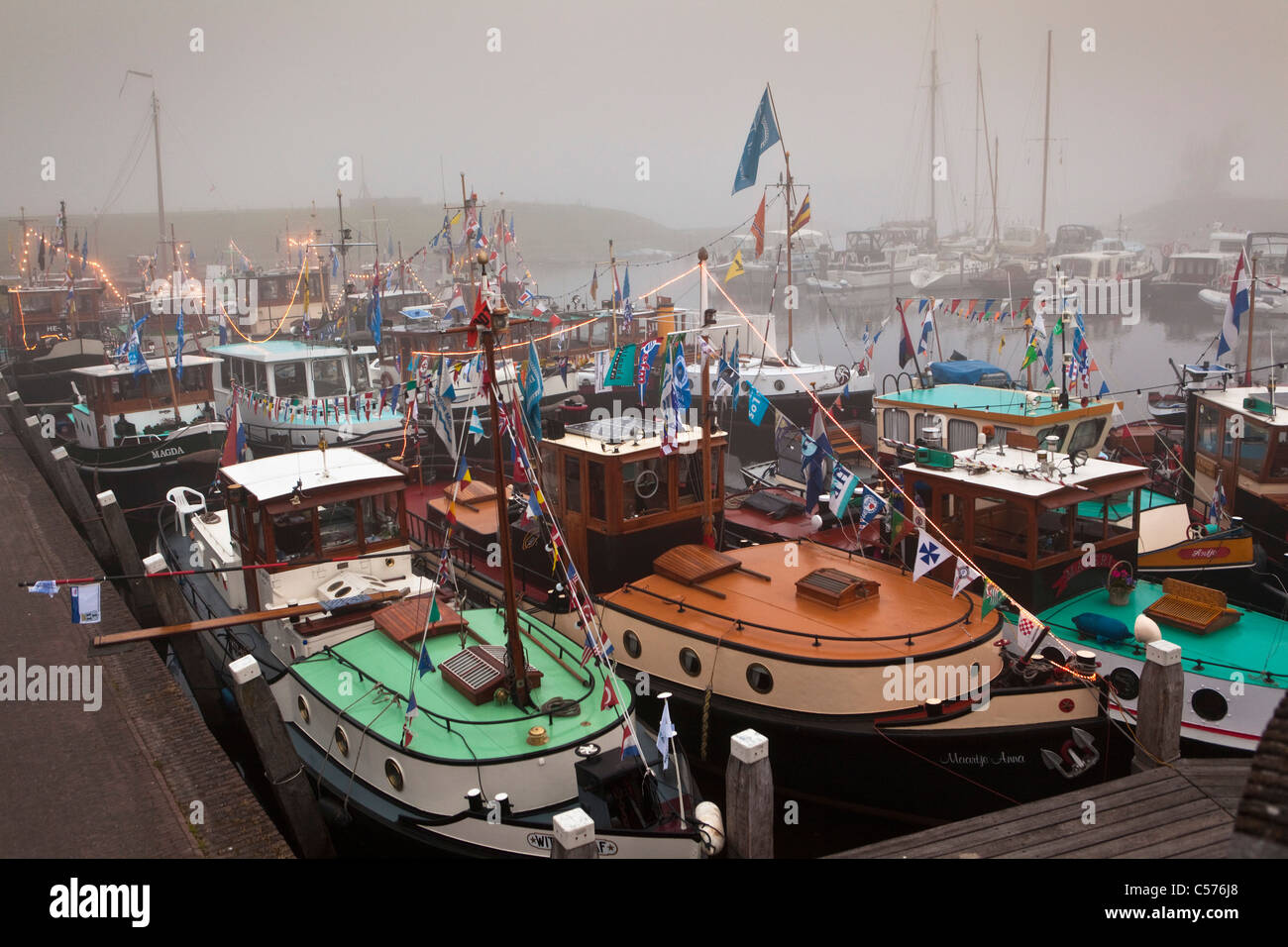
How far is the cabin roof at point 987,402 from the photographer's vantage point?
16797 millimetres

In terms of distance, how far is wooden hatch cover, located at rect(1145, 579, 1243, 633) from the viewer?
11.0 m

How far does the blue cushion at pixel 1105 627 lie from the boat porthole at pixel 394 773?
739 cm

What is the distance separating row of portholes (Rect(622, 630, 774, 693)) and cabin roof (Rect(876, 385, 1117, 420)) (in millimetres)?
8140

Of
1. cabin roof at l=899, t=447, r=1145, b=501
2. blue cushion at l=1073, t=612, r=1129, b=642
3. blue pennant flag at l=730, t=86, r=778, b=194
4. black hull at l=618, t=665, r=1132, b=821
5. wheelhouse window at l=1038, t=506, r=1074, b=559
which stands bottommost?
black hull at l=618, t=665, r=1132, b=821

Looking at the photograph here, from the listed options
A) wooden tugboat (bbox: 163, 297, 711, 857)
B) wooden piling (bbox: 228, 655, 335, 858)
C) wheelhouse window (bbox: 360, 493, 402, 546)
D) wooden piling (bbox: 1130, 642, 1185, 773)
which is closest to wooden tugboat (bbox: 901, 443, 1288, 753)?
wooden piling (bbox: 1130, 642, 1185, 773)

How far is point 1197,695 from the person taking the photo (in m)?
10.4

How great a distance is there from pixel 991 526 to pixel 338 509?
7923mm

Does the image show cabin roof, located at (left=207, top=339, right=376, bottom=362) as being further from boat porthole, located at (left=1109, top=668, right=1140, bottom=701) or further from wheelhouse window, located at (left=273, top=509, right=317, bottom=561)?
boat porthole, located at (left=1109, top=668, right=1140, bottom=701)

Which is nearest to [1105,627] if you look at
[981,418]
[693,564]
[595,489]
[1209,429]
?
[693,564]

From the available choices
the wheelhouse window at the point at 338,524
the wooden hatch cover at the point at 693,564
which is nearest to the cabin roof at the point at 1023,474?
the wooden hatch cover at the point at 693,564

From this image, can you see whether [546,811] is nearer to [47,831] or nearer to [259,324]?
[47,831]

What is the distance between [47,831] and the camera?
8.55 meters

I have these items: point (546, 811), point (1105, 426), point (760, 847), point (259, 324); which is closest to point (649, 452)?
point (546, 811)

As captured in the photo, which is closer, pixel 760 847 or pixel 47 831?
pixel 760 847
